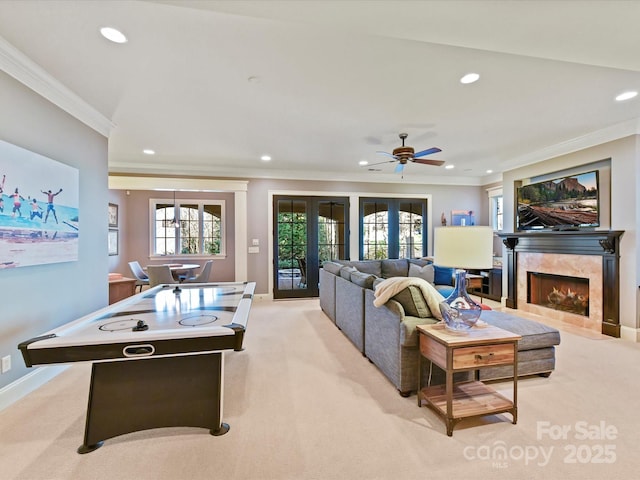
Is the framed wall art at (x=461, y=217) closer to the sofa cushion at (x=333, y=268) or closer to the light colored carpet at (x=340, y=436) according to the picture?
the sofa cushion at (x=333, y=268)

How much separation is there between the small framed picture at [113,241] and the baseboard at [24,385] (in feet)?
13.9

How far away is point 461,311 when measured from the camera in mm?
2205

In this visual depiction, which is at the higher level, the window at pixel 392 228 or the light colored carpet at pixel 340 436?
the window at pixel 392 228

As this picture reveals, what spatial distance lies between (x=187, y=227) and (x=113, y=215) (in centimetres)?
154

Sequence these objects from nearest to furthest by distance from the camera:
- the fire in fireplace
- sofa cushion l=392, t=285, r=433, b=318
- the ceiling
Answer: the ceiling, sofa cushion l=392, t=285, r=433, b=318, the fire in fireplace

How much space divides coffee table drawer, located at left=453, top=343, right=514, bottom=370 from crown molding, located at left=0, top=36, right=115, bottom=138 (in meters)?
3.77

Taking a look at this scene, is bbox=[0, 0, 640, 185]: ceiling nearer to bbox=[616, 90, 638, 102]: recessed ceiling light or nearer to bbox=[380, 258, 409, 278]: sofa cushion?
bbox=[616, 90, 638, 102]: recessed ceiling light

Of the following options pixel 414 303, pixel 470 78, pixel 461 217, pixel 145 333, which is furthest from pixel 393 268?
pixel 145 333

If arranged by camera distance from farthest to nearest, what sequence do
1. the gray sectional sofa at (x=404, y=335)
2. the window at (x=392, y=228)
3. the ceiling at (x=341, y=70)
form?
the window at (x=392, y=228), the gray sectional sofa at (x=404, y=335), the ceiling at (x=341, y=70)

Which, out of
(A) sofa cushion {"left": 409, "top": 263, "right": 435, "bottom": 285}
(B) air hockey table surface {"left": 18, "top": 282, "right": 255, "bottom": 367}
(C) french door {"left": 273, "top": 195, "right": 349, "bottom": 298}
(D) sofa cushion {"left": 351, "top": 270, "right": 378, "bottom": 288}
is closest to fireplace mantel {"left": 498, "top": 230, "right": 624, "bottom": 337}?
(A) sofa cushion {"left": 409, "top": 263, "right": 435, "bottom": 285}

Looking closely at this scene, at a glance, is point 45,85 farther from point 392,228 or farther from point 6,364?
point 392,228

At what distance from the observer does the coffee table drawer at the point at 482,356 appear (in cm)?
198

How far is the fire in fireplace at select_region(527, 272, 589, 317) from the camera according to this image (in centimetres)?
436

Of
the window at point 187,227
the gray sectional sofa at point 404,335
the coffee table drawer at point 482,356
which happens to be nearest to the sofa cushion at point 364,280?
the gray sectional sofa at point 404,335
